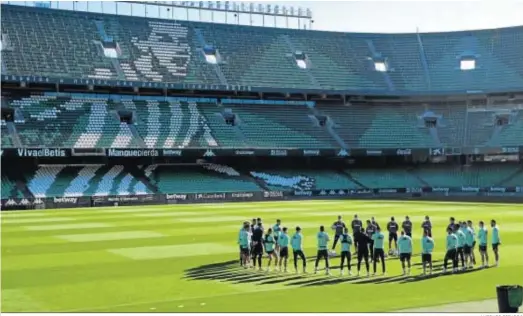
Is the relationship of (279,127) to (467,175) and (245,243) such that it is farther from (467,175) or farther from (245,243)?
(245,243)

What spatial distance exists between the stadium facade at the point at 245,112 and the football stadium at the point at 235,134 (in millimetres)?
158

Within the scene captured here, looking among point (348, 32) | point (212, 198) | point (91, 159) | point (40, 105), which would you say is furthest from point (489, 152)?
point (40, 105)

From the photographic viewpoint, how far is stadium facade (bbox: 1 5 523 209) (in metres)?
Result: 52.7

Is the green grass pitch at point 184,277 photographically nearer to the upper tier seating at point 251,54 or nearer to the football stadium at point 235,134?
the football stadium at point 235,134

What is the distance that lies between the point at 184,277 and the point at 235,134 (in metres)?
41.9

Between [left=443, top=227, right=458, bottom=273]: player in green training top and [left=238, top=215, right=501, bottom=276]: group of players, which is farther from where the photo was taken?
[left=443, top=227, right=458, bottom=273]: player in green training top

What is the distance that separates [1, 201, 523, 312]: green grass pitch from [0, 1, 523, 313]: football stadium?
0.97ft

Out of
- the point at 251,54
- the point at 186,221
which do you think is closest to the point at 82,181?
the point at 186,221

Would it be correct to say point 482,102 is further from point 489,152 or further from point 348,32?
point 348,32

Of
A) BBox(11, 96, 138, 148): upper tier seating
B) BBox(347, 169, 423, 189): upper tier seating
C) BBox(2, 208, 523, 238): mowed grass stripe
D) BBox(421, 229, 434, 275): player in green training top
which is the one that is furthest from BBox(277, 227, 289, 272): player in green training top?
BBox(347, 169, 423, 189): upper tier seating

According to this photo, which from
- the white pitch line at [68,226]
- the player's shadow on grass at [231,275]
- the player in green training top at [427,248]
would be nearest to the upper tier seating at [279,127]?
the white pitch line at [68,226]

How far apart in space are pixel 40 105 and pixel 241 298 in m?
43.2

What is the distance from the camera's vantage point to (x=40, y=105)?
54250mm

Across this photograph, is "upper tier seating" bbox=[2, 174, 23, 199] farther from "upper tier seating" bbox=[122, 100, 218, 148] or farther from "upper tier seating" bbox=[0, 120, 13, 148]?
"upper tier seating" bbox=[122, 100, 218, 148]
